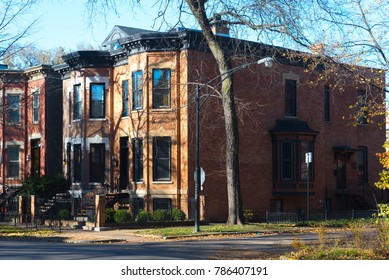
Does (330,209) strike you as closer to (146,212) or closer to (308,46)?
(146,212)

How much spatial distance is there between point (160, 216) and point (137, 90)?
7.94m

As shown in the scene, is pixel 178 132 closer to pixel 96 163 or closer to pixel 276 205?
pixel 96 163

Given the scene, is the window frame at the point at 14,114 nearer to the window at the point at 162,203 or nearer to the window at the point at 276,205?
the window at the point at 162,203

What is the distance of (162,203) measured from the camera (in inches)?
1451

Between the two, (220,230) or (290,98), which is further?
(290,98)

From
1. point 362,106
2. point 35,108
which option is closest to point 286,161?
point 362,106

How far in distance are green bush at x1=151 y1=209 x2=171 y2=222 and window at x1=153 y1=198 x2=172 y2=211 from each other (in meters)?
2.44

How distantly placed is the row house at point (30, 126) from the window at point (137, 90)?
8.64 meters

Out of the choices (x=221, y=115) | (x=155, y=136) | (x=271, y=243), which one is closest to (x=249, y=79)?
(x=221, y=115)

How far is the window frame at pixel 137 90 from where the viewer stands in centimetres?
3775

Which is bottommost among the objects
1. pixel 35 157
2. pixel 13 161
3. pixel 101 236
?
pixel 101 236

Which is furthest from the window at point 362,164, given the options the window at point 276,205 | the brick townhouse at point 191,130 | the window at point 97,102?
the window at point 97,102

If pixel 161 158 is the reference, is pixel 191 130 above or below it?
above

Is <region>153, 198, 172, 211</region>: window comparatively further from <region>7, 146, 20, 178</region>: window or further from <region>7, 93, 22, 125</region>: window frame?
<region>7, 93, 22, 125</region>: window frame
